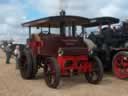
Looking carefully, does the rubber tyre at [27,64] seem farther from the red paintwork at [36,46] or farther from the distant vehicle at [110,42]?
the distant vehicle at [110,42]

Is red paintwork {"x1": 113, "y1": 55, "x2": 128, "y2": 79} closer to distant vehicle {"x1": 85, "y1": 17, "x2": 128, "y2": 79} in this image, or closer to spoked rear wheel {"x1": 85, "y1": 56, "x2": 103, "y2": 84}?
distant vehicle {"x1": 85, "y1": 17, "x2": 128, "y2": 79}

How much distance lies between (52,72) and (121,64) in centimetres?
280

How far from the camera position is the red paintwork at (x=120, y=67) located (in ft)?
34.1

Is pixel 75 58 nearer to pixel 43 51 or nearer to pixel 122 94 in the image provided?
pixel 43 51

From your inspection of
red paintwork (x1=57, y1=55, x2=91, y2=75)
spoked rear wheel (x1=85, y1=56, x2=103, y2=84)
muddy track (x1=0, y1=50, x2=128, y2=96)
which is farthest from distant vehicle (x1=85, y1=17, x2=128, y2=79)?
red paintwork (x1=57, y1=55, x2=91, y2=75)

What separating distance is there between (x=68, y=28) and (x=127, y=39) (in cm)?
244

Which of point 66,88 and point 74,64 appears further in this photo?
point 74,64

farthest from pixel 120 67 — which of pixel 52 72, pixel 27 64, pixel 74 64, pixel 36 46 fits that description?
pixel 27 64

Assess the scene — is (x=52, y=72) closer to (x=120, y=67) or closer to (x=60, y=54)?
(x=60, y=54)

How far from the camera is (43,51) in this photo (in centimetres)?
1009

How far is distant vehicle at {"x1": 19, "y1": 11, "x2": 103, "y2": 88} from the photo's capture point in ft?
30.1

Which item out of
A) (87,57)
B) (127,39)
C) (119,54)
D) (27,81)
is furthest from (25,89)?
(127,39)

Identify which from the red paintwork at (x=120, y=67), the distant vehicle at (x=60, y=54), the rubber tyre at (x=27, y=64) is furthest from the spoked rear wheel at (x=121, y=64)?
the rubber tyre at (x=27, y=64)

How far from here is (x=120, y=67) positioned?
10602mm
